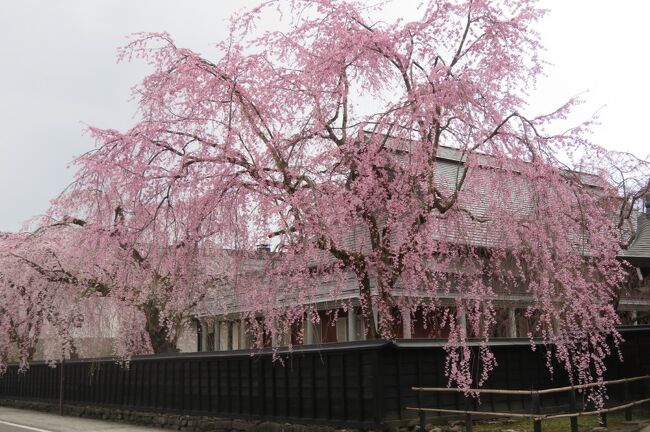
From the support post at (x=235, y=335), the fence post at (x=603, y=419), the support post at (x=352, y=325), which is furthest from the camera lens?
the support post at (x=235, y=335)

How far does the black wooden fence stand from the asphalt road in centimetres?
91

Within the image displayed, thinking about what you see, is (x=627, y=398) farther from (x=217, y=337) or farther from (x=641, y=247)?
(x=217, y=337)

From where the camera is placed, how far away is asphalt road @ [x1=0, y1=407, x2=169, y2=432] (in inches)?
666

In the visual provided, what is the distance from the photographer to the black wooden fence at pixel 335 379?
462 inches

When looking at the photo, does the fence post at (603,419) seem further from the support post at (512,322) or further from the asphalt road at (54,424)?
the asphalt road at (54,424)

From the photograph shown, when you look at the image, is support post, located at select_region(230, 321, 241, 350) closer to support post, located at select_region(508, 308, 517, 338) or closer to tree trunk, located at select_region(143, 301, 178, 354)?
tree trunk, located at select_region(143, 301, 178, 354)

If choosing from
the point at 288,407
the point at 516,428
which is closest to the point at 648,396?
the point at 516,428

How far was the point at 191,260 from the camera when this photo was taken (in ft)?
40.2

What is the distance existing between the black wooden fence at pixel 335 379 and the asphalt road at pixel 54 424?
2.97ft

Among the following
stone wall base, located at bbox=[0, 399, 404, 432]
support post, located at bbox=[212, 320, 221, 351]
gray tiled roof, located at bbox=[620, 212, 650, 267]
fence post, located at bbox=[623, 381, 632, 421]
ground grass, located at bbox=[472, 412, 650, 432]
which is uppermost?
gray tiled roof, located at bbox=[620, 212, 650, 267]

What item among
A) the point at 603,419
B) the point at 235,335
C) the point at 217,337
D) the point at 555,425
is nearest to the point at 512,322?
the point at 555,425

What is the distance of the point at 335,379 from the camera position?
1241cm

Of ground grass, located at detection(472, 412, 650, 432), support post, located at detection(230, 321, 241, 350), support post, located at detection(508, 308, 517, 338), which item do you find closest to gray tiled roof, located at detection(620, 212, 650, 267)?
support post, located at detection(508, 308, 517, 338)

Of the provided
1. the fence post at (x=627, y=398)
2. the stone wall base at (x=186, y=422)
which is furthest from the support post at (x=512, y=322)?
the stone wall base at (x=186, y=422)
